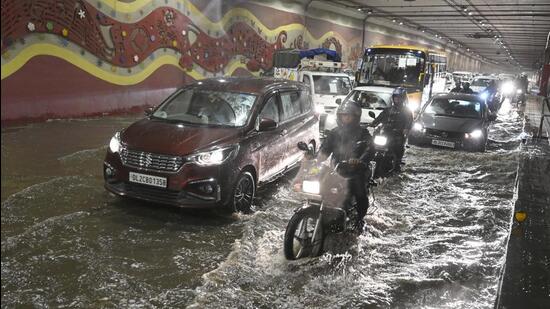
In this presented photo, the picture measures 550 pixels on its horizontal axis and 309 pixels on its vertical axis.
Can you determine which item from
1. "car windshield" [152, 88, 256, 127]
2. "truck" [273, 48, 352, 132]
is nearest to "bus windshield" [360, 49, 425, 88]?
"truck" [273, 48, 352, 132]

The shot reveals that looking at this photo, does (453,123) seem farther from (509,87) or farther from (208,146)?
(509,87)

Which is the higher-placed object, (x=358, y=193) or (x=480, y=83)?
(x=480, y=83)

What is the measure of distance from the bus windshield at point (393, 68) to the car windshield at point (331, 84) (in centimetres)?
292

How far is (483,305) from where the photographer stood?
4043mm

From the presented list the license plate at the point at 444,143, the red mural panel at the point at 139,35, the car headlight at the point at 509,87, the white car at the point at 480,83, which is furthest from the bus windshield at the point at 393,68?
the car headlight at the point at 509,87

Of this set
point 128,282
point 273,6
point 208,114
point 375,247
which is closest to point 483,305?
point 375,247

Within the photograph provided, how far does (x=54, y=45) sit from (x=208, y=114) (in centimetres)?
729

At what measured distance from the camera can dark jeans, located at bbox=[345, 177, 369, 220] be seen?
516 cm

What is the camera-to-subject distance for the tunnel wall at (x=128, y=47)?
438 inches

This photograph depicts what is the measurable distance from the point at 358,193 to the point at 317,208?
2.22 ft

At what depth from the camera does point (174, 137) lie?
575 cm

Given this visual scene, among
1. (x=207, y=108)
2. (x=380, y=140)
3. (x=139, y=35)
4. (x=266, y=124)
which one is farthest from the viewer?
(x=139, y=35)

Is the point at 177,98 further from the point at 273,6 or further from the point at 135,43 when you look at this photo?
the point at 273,6

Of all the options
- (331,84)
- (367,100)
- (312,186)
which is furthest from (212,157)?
(331,84)
